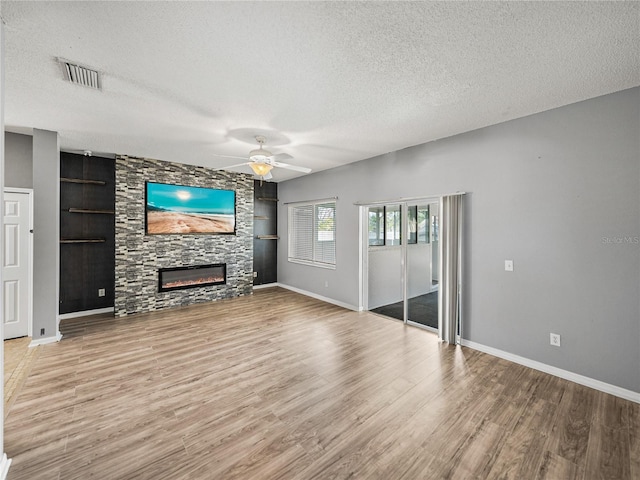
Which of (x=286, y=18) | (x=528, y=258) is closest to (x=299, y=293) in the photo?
(x=528, y=258)

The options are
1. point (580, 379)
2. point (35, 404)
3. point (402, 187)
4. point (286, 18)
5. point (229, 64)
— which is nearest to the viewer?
point (286, 18)

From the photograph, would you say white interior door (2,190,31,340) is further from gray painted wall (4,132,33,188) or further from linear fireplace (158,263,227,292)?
linear fireplace (158,263,227,292)

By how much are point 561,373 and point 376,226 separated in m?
3.30

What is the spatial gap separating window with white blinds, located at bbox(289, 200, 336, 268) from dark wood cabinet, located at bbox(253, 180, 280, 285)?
62 cm

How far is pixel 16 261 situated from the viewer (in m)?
3.95

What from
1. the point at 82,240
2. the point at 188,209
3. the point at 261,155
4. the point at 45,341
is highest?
the point at 261,155

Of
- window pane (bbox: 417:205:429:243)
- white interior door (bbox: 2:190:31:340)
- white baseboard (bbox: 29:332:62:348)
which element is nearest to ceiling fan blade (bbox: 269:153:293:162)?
window pane (bbox: 417:205:429:243)

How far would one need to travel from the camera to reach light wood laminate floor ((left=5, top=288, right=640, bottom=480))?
183 cm

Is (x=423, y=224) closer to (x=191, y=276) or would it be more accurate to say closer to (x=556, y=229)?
(x=556, y=229)

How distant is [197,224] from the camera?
577cm

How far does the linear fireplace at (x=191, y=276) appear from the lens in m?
5.40

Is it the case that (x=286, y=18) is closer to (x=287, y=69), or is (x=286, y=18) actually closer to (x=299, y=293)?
(x=287, y=69)

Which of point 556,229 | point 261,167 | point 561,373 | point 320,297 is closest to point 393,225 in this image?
point 320,297

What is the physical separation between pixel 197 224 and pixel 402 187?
13.5ft
